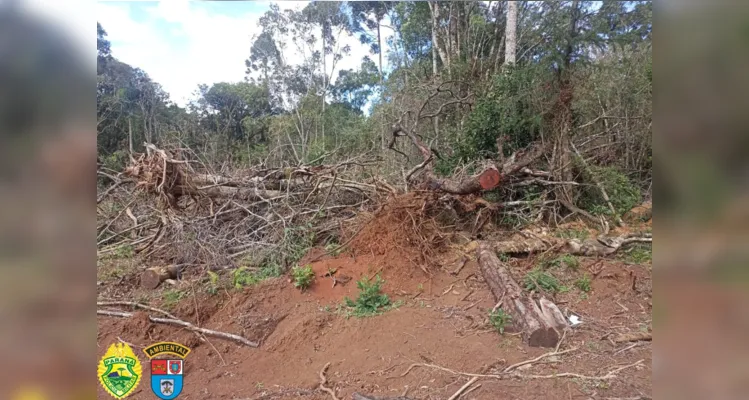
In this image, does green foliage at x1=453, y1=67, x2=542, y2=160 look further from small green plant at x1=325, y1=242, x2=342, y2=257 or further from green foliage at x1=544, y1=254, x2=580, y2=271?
small green plant at x1=325, y1=242, x2=342, y2=257

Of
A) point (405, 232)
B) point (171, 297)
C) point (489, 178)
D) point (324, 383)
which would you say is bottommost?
point (324, 383)

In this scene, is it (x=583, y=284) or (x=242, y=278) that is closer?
(x=583, y=284)

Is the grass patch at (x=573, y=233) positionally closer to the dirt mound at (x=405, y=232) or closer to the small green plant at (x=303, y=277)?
the dirt mound at (x=405, y=232)

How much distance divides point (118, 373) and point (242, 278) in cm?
289

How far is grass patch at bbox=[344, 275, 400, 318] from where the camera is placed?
4023 mm

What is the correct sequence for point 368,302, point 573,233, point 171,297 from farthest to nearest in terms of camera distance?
point 573,233
point 171,297
point 368,302

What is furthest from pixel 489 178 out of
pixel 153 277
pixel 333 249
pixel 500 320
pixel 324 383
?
pixel 153 277

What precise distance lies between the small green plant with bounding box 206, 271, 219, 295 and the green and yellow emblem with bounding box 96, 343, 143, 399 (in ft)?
8.18

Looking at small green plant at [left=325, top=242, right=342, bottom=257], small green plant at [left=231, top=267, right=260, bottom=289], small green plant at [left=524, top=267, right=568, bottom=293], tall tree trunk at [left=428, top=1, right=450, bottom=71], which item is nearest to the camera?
small green plant at [left=524, top=267, right=568, bottom=293]

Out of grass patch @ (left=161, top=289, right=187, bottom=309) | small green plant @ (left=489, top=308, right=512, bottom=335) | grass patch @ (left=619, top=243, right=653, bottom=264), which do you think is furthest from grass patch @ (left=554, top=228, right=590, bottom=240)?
grass patch @ (left=161, top=289, right=187, bottom=309)

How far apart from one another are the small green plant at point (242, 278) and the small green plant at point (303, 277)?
548 millimetres

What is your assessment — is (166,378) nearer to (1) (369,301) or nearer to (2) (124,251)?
(1) (369,301)

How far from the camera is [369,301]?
13.6ft
